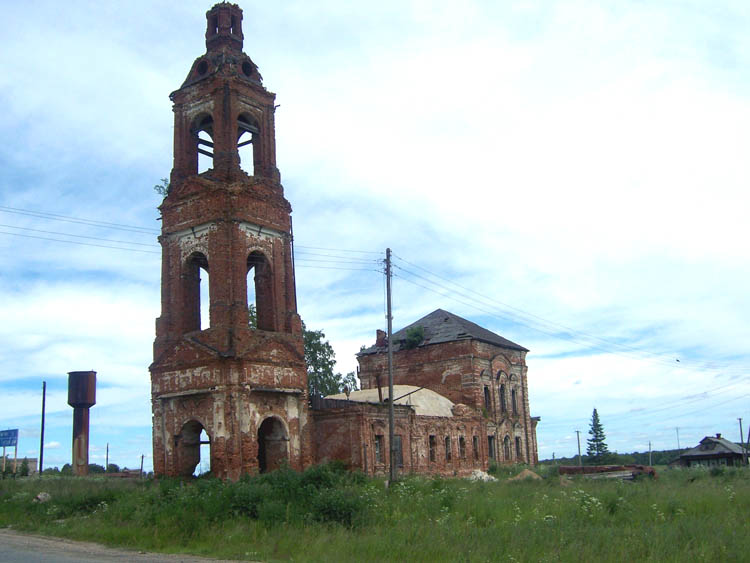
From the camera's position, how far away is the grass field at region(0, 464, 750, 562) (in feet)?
43.2

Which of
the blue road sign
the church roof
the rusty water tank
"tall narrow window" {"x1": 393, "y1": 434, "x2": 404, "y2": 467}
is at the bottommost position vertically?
"tall narrow window" {"x1": 393, "y1": 434, "x2": 404, "y2": 467}

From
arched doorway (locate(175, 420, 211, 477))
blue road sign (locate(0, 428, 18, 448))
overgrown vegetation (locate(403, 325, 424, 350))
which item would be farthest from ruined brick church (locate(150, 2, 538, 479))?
blue road sign (locate(0, 428, 18, 448))

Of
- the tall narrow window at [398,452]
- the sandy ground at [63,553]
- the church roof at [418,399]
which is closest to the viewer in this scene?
the sandy ground at [63,553]

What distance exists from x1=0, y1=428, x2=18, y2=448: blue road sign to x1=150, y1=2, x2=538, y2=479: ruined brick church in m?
14.0

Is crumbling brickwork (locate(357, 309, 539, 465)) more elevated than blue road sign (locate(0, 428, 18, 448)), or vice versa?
crumbling brickwork (locate(357, 309, 539, 465))

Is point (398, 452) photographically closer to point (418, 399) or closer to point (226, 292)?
point (418, 399)

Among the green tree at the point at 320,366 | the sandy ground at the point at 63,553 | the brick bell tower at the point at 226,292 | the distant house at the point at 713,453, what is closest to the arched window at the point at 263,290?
the brick bell tower at the point at 226,292

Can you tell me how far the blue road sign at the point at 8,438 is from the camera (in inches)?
1414

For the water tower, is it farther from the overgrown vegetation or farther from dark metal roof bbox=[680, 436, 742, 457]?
dark metal roof bbox=[680, 436, 742, 457]

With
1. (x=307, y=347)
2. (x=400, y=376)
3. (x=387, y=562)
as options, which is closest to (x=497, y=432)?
(x=400, y=376)

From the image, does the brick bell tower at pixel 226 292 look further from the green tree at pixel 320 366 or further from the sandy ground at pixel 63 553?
the green tree at pixel 320 366

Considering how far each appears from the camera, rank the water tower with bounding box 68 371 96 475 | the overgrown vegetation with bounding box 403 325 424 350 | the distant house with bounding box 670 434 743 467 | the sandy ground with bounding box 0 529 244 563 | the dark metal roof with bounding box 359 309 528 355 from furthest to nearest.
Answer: the distant house with bounding box 670 434 743 467 → the overgrown vegetation with bounding box 403 325 424 350 → the dark metal roof with bounding box 359 309 528 355 → the water tower with bounding box 68 371 96 475 → the sandy ground with bounding box 0 529 244 563

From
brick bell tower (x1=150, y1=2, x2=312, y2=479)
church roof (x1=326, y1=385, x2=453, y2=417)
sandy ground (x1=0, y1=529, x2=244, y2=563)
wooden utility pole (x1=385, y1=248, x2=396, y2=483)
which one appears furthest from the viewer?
church roof (x1=326, y1=385, x2=453, y2=417)

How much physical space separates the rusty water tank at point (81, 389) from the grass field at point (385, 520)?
494 inches
